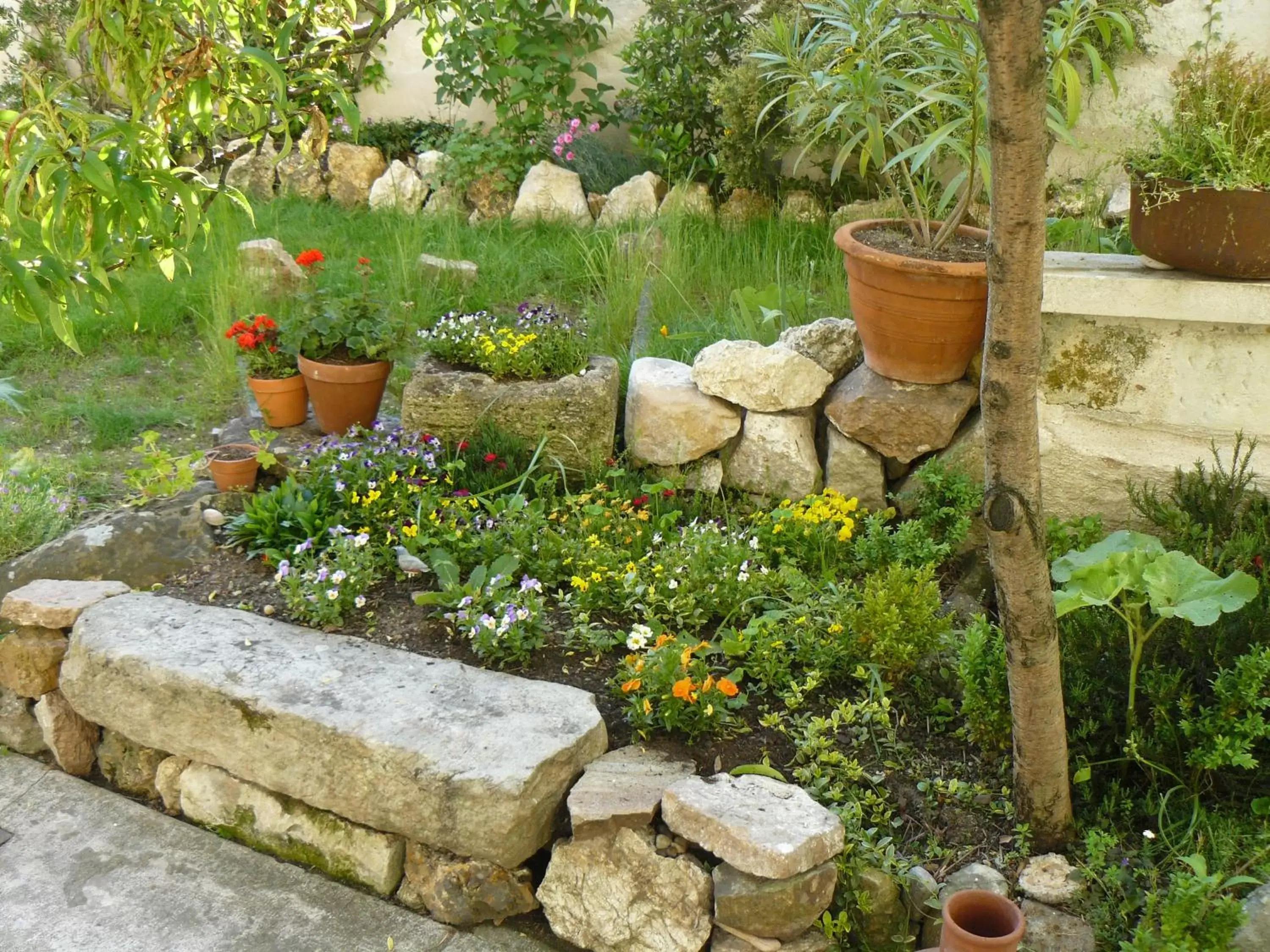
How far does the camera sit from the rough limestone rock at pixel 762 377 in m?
4.06

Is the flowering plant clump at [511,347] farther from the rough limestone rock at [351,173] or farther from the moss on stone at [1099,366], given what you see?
the rough limestone rock at [351,173]

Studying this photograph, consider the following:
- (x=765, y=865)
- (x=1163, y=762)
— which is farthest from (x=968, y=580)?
(x=765, y=865)

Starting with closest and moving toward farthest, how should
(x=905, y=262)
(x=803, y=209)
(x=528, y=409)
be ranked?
1. (x=905, y=262)
2. (x=528, y=409)
3. (x=803, y=209)

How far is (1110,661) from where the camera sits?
2.83m

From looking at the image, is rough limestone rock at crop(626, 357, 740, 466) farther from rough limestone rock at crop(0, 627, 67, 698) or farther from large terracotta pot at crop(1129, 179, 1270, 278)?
rough limestone rock at crop(0, 627, 67, 698)

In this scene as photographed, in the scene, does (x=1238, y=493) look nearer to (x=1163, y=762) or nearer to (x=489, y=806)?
(x=1163, y=762)

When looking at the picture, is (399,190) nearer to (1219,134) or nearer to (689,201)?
(689,201)

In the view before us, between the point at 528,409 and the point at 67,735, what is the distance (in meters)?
1.86

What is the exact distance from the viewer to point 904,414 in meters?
3.85

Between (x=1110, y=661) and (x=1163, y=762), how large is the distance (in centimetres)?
27

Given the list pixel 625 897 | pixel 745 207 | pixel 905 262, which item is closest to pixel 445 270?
pixel 745 207

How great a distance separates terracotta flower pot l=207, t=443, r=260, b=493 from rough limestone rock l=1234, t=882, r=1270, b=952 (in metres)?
3.36

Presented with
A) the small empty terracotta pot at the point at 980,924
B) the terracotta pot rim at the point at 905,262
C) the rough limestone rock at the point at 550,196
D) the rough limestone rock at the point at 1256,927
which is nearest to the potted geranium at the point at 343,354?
the terracotta pot rim at the point at 905,262

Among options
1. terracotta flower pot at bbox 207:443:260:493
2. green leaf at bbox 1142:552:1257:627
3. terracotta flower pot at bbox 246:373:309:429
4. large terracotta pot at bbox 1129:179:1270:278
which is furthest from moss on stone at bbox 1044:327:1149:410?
terracotta flower pot at bbox 246:373:309:429
